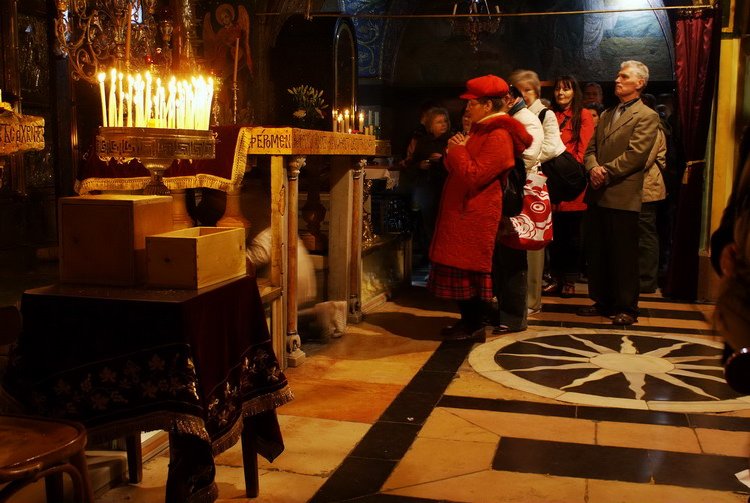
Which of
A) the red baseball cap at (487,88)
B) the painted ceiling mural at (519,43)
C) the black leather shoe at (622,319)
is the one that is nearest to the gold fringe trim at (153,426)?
the red baseball cap at (487,88)

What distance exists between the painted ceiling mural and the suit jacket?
617cm

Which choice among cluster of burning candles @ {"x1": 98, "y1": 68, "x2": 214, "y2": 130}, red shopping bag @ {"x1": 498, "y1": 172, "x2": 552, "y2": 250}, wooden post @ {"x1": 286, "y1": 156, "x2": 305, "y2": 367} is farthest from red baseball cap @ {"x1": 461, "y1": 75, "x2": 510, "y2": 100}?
cluster of burning candles @ {"x1": 98, "y1": 68, "x2": 214, "y2": 130}

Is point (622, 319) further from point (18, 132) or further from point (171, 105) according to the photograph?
point (18, 132)

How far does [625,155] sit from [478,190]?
1.37 meters

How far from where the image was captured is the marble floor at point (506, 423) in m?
3.23

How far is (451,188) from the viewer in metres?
5.33

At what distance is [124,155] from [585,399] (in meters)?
2.60

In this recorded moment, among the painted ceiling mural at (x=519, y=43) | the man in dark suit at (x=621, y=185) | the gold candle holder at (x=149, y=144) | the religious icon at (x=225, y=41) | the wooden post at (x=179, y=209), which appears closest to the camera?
the gold candle holder at (x=149, y=144)

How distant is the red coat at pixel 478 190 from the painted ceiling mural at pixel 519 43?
690 centimetres

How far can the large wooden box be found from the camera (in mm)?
2695

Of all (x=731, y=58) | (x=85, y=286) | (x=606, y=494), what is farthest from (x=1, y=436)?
(x=731, y=58)

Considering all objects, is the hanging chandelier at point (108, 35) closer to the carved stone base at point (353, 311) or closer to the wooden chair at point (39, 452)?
the carved stone base at point (353, 311)

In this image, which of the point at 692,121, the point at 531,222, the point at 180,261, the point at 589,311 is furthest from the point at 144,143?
the point at 692,121

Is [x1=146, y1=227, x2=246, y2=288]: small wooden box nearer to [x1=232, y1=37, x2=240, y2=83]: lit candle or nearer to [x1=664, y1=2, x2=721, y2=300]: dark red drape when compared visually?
[x1=232, y1=37, x2=240, y2=83]: lit candle
